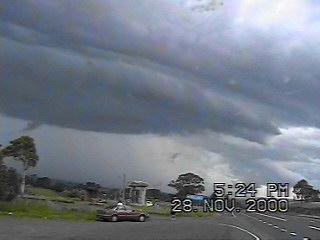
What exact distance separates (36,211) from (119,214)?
766cm

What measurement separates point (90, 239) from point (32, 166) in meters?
44.7

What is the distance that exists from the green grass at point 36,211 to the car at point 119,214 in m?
1.73

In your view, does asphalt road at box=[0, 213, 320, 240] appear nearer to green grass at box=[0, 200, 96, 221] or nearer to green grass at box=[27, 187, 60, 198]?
green grass at box=[0, 200, 96, 221]

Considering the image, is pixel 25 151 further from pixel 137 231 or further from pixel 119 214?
pixel 137 231

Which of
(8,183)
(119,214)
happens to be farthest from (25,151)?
(119,214)

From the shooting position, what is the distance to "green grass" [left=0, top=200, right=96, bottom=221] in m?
49.4

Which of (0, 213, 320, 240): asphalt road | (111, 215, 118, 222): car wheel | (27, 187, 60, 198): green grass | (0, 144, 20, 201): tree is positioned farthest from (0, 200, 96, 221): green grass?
(27, 187, 60, 198): green grass

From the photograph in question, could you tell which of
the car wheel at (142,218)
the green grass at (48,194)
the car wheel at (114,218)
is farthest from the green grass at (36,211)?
the green grass at (48,194)

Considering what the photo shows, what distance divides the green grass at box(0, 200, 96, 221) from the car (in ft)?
5.68

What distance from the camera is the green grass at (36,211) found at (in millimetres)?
49375

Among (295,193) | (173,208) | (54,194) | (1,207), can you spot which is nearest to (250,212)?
(295,193)

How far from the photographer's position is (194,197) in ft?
246

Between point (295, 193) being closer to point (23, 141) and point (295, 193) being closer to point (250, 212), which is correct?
point (250, 212)

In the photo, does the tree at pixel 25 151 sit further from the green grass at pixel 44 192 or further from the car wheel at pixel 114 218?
the car wheel at pixel 114 218
